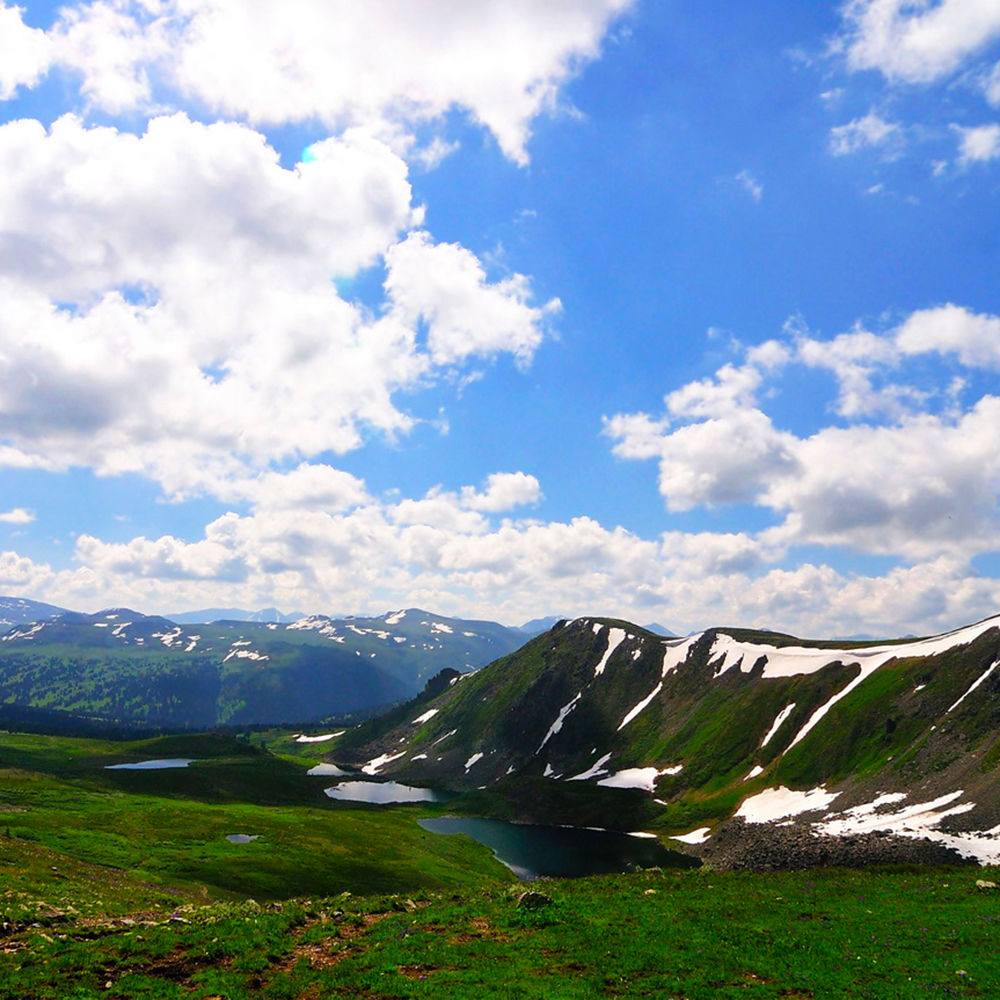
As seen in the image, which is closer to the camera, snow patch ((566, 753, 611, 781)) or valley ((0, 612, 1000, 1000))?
valley ((0, 612, 1000, 1000))

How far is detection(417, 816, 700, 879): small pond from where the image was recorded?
10912 centimetres

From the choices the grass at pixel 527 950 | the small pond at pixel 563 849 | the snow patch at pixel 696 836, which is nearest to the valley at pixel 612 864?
the grass at pixel 527 950

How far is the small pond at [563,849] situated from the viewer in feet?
Answer: 358

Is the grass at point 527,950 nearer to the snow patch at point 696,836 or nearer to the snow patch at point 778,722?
the snow patch at point 696,836

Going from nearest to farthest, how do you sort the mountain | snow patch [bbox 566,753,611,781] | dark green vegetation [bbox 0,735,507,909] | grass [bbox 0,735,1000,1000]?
grass [bbox 0,735,1000,1000] < dark green vegetation [bbox 0,735,507,909] < the mountain < snow patch [bbox 566,753,611,781]

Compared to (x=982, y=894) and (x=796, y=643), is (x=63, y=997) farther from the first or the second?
(x=796, y=643)

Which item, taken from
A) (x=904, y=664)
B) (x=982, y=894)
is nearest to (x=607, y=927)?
(x=982, y=894)

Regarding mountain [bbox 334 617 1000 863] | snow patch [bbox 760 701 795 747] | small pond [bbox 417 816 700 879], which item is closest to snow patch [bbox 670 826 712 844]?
mountain [bbox 334 617 1000 863]

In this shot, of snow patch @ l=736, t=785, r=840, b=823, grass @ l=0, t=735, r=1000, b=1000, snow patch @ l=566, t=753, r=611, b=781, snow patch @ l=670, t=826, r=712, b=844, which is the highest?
grass @ l=0, t=735, r=1000, b=1000

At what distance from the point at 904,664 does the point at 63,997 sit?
164 meters

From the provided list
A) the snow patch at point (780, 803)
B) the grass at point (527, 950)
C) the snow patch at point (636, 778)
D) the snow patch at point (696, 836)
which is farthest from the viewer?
the snow patch at point (636, 778)

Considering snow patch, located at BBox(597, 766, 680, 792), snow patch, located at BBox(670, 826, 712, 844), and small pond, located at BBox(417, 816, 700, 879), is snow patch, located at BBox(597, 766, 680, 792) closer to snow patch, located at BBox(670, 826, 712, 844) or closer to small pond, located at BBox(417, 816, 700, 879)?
small pond, located at BBox(417, 816, 700, 879)

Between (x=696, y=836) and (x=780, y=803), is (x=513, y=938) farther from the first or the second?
(x=780, y=803)

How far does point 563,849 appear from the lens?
5007 inches
